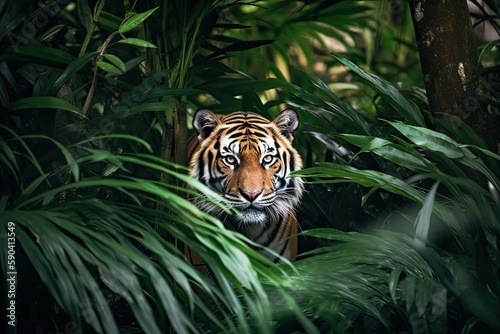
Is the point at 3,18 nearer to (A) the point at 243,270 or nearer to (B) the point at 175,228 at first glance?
(B) the point at 175,228

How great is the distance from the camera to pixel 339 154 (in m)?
2.77

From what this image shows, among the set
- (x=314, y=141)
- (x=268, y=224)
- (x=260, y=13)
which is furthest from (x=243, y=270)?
(x=260, y=13)

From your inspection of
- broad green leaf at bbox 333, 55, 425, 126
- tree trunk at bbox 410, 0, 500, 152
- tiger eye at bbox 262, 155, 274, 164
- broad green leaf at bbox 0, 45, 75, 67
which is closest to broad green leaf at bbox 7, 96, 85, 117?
broad green leaf at bbox 0, 45, 75, 67

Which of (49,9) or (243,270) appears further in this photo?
(49,9)

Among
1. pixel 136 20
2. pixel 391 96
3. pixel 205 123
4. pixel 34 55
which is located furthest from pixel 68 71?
pixel 391 96

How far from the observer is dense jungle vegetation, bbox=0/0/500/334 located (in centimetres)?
175

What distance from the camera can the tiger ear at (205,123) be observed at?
2.39 meters

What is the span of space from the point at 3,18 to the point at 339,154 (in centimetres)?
122

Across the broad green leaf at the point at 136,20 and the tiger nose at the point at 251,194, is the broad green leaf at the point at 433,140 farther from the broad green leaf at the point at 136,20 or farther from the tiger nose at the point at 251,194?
the broad green leaf at the point at 136,20

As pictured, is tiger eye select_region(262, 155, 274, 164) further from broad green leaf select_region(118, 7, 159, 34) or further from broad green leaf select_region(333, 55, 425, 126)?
broad green leaf select_region(118, 7, 159, 34)

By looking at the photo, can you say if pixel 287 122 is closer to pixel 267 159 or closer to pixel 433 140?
pixel 267 159

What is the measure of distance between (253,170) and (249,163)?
0.03 meters

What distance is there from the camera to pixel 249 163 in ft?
7.61

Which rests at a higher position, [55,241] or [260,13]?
[260,13]
